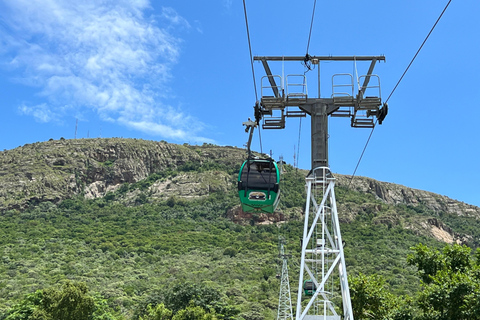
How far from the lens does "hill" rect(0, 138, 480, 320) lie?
6869cm

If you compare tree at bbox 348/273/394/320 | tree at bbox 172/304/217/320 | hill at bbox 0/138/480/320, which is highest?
hill at bbox 0/138/480/320

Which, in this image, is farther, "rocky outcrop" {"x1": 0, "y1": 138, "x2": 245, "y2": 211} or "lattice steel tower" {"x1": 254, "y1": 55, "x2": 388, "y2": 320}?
"rocky outcrop" {"x1": 0, "y1": 138, "x2": 245, "y2": 211}

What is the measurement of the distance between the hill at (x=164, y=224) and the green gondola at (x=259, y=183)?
37643 millimetres

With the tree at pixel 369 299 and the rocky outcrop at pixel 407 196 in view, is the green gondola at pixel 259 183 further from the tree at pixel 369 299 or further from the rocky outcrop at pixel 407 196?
the rocky outcrop at pixel 407 196

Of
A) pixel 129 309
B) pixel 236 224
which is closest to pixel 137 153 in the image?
pixel 236 224

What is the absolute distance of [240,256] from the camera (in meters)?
91.5

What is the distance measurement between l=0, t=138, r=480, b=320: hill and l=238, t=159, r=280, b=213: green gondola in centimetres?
3764

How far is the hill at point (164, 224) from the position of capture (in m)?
68.7

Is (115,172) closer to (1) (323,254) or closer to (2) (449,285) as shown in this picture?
(2) (449,285)

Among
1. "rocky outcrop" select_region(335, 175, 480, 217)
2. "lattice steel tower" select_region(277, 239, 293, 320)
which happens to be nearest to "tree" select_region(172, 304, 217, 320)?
"lattice steel tower" select_region(277, 239, 293, 320)

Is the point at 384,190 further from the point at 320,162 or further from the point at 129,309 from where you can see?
the point at 320,162

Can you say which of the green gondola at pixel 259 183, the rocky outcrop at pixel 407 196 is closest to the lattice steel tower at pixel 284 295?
the green gondola at pixel 259 183

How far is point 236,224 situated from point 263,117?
382 feet

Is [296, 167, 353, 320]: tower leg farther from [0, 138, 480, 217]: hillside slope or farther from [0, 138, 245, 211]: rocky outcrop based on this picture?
[0, 138, 245, 211]: rocky outcrop
